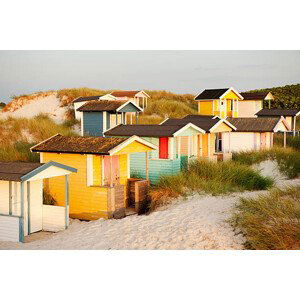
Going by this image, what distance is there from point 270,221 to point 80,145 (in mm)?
4676

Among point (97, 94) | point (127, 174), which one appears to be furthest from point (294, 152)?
point (97, 94)

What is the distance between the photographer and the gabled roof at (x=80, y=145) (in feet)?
36.8

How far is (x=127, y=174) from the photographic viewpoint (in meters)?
12.7

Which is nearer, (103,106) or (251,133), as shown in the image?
(103,106)

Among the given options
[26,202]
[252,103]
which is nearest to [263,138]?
[252,103]

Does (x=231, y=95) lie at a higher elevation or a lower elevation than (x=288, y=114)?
higher

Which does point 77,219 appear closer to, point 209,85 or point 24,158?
point 24,158

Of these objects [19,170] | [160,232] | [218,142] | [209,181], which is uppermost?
[218,142]

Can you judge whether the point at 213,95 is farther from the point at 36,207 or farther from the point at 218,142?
the point at 36,207

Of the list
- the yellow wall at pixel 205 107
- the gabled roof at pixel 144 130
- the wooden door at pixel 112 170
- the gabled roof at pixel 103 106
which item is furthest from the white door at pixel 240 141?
the wooden door at pixel 112 170

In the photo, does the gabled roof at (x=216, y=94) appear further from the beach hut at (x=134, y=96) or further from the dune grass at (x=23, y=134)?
the dune grass at (x=23, y=134)

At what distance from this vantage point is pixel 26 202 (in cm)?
1002

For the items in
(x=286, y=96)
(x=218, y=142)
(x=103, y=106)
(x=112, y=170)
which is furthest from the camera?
(x=218, y=142)

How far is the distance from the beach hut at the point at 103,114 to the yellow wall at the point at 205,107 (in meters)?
1.82
